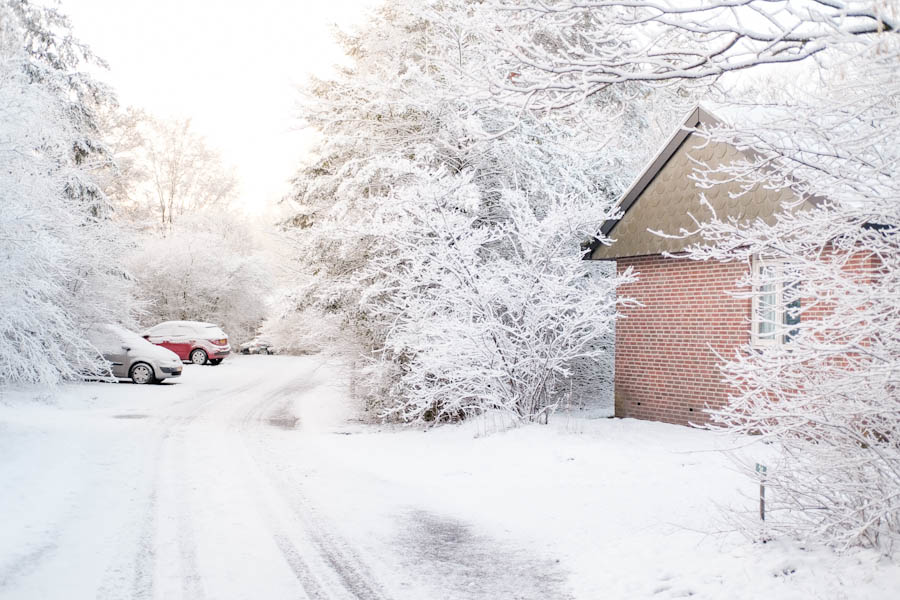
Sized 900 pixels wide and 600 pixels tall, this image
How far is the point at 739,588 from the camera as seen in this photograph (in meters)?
5.11

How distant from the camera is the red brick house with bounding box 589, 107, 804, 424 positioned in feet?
40.2

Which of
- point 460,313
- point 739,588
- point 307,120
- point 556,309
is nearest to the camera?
point 739,588

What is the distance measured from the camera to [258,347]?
4250cm

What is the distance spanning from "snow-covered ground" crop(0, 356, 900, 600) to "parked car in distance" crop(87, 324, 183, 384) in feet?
24.2

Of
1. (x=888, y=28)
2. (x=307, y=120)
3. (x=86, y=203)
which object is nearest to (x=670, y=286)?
(x=307, y=120)

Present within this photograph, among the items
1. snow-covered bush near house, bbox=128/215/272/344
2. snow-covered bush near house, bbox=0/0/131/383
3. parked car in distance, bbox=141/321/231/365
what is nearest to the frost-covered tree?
snow-covered bush near house, bbox=128/215/272/344

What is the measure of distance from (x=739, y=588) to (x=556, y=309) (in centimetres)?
642

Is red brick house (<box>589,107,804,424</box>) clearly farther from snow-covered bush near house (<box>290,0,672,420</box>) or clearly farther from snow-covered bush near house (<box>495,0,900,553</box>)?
snow-covered bush near house (<box>495,0,900,553</box>)

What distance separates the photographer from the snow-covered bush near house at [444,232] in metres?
11.6

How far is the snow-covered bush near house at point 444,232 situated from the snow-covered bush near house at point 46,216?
15.8 feet

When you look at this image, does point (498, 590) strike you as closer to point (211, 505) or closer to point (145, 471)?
point (211, 505)

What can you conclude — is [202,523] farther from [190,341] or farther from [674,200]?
[190,341]

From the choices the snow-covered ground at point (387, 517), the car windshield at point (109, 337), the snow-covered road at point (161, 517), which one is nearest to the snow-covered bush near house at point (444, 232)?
the snow-covered ground at point (387, 517)

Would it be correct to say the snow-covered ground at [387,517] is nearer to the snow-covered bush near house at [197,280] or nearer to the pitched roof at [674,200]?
the pitched roof at [674,200]
